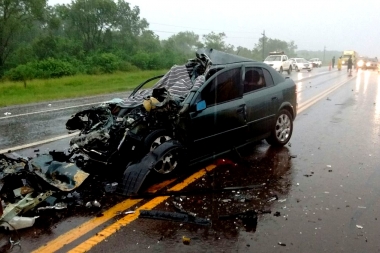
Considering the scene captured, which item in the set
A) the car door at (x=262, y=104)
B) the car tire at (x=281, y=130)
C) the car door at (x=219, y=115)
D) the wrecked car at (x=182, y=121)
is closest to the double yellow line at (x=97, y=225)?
the wrecked car at (x=182, y=121)

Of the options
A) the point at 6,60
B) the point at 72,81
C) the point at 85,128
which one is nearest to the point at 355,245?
the point at 85,128

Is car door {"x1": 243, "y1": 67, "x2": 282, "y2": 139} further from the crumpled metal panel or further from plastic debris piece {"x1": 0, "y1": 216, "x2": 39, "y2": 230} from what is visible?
plastic debris piece {"x1": 0, "y1": 216, "x2": 39, "y2": 230}

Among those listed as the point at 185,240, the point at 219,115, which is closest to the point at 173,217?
the point at 185,240

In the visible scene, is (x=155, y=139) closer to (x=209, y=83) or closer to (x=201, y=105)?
(x=201, y=105)

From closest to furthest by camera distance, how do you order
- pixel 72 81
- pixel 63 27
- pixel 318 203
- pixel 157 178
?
pixel 318 203
pixel 157 178
pixel 72 81
pixel 63 27

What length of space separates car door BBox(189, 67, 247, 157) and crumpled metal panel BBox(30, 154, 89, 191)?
167cm

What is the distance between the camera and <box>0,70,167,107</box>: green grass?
16577 millimetres

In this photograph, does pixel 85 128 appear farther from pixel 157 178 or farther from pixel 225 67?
pixel 225 67

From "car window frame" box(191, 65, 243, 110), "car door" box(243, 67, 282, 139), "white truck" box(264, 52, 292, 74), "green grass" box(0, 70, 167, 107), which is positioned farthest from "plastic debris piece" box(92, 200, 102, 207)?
"white truck" box(264, 52, 292, 74)

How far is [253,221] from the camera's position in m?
4.18

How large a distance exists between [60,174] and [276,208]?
9.06 ft

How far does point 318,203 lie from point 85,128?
12.4ft

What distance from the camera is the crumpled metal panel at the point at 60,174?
188 inches

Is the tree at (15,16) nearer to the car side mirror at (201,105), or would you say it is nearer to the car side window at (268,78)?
the car side window at (268,78)
